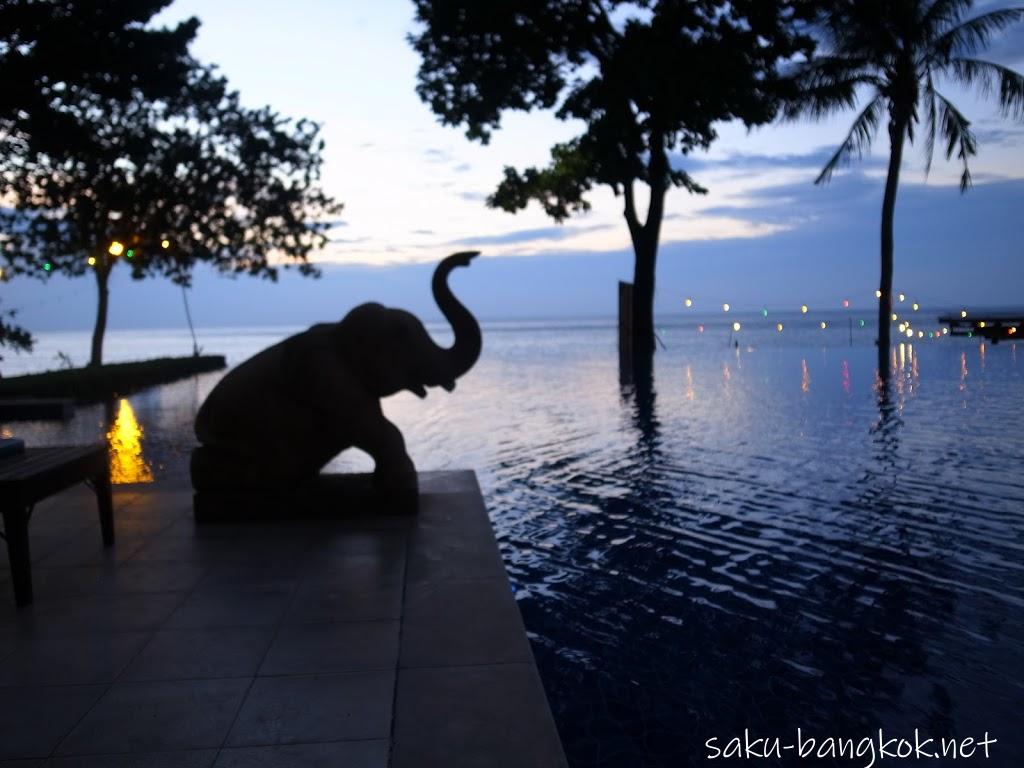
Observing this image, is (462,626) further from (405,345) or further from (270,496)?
(405,345)

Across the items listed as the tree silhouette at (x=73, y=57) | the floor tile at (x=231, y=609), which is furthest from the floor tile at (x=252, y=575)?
the tree silhouette at (x=73, y=57)

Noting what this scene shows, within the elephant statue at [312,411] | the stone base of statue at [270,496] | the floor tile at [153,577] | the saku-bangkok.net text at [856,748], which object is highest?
the elephant statue at [312,411]

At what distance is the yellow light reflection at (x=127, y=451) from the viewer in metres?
9.17

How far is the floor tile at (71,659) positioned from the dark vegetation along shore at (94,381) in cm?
1479

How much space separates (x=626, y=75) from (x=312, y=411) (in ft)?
61.7

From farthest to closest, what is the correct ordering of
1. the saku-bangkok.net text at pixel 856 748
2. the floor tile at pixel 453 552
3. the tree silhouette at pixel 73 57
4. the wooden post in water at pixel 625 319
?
1. the wooden post in water at pixel 625 319
2. the tree silhouette at pixel 73 57
3. the floor tile at pixel 453 552
4. the saku-bangkok.net text at pixel 856 748

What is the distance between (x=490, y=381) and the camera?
20359mm

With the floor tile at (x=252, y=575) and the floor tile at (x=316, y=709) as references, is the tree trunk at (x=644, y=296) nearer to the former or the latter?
the floor tile at (x=252, y=575)

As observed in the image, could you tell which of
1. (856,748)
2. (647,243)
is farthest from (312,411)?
(647,243)

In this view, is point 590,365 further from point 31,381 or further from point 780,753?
point 780,753

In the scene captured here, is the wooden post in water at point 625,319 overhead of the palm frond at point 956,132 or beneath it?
beneath

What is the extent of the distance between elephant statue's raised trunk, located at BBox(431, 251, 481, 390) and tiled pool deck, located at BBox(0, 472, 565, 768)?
4.22 feet

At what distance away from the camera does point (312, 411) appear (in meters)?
6.17

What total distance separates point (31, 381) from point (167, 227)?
22.1ft
